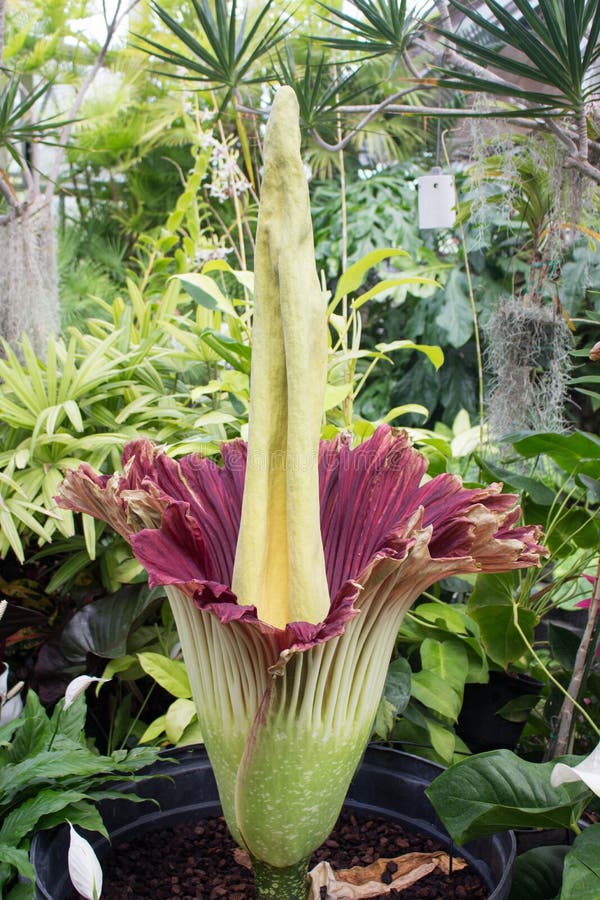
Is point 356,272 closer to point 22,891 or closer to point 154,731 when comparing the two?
point 154,731

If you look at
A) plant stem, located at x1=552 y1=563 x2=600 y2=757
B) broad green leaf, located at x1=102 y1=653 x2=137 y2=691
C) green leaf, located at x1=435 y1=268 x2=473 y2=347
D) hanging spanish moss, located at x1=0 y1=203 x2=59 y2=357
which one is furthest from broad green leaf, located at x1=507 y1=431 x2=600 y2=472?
green leaf, located at x1=435 y1=268 x2=473 y2=347

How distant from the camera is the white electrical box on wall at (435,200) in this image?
1.80 m

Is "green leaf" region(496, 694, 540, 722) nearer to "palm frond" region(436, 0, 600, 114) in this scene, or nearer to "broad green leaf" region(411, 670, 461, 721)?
"broad green leaf" region(411, 670, 461, 721)

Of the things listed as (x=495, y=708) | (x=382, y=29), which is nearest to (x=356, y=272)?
(x=382, y=29)

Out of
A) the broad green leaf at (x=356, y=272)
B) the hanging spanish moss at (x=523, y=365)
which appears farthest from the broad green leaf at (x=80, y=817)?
the hanging spanish moss at (x=523, y=365)

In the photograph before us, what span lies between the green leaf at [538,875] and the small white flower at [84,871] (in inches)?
15.4

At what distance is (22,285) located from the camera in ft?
5.84

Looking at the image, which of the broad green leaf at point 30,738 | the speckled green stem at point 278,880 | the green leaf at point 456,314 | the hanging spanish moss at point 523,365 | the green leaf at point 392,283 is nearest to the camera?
the speckled green stem at point 278,880

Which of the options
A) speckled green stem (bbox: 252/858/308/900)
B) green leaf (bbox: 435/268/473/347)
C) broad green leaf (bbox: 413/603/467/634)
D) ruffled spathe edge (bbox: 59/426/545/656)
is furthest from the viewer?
green leaf (bbox: 435/268/473/347)

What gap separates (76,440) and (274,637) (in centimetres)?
86

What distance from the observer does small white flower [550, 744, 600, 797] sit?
540 mm

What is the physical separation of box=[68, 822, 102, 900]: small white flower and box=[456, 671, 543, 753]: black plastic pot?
66cm

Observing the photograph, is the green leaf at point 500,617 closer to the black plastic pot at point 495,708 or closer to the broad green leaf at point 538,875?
the black plastic pot at point 495,708

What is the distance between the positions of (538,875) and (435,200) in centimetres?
144
